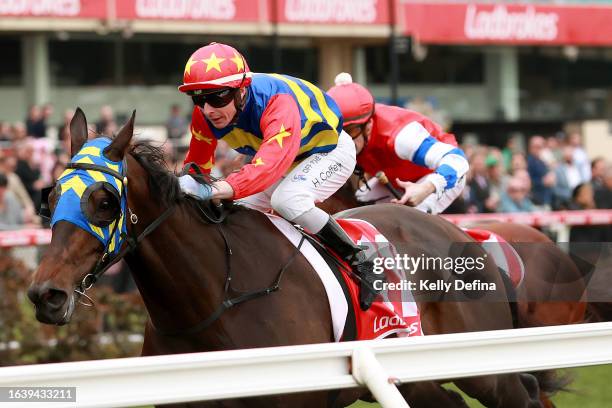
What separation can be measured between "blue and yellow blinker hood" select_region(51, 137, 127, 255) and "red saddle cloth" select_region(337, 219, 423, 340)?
3.15ft

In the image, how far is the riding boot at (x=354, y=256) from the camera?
399 cm

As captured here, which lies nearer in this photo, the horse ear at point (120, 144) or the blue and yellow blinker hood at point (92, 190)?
the blue and yellow blinker hood at point (92, 190)

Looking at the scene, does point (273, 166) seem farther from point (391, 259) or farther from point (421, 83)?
point (421, 83)

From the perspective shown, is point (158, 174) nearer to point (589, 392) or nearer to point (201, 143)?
point (201, 143)

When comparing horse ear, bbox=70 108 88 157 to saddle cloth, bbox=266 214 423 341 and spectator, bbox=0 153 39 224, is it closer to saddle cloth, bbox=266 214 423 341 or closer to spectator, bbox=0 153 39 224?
saddle cloth, bbox=266 214 423 341

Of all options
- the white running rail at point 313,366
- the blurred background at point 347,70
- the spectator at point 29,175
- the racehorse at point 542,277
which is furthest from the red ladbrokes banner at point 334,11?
the white running rail at point 313,366

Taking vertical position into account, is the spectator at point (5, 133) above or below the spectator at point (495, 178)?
above

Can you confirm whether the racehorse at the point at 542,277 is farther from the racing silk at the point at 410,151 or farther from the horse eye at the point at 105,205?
the horse eye at the point at 105,205

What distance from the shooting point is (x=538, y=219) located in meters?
8.93

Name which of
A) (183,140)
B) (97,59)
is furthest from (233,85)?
(97,59)

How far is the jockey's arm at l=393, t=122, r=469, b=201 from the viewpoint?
4.78m

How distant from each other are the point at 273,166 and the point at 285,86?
0.43m

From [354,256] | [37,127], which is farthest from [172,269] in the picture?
[37,127]

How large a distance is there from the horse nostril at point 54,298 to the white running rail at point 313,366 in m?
0.84
